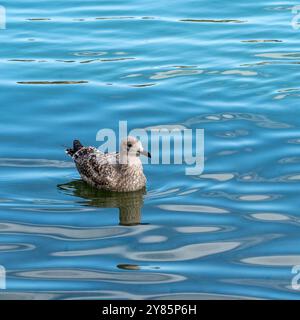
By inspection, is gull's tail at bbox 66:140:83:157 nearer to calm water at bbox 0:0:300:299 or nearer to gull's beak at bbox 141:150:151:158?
calm water at bbox 0:0:300:299

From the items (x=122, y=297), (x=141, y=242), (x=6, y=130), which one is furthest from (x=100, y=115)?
(x=122, y=297)

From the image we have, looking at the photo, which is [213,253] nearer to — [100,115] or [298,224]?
[298,224]

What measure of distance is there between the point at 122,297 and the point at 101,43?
11.3 m

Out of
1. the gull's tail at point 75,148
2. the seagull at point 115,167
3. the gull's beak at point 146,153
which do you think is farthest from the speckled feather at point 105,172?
the gull's beak at point 146,153

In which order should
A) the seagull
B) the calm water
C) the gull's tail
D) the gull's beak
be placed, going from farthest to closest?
1. the gull's tail
2. the seagull
3. the gull's beak
4. the calm water

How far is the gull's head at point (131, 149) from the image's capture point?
51.3ft

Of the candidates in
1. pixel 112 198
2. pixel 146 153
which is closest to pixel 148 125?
pixel 146 153

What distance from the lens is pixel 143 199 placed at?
15.4 metres

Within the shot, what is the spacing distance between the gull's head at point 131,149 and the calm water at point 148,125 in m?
0.51

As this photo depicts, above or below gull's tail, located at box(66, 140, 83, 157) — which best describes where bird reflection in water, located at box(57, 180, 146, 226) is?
below

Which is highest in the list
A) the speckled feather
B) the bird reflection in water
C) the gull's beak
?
the gull's beak

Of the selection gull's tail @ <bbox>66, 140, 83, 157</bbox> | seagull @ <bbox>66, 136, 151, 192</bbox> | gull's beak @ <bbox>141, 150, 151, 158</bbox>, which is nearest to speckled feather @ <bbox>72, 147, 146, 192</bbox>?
seagull @ <bbox>66, 136, 151, 192</bbox>

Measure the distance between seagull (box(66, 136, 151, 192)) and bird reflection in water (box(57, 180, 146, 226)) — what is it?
9 centimetres

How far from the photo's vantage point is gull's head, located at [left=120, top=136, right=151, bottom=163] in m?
15.6
